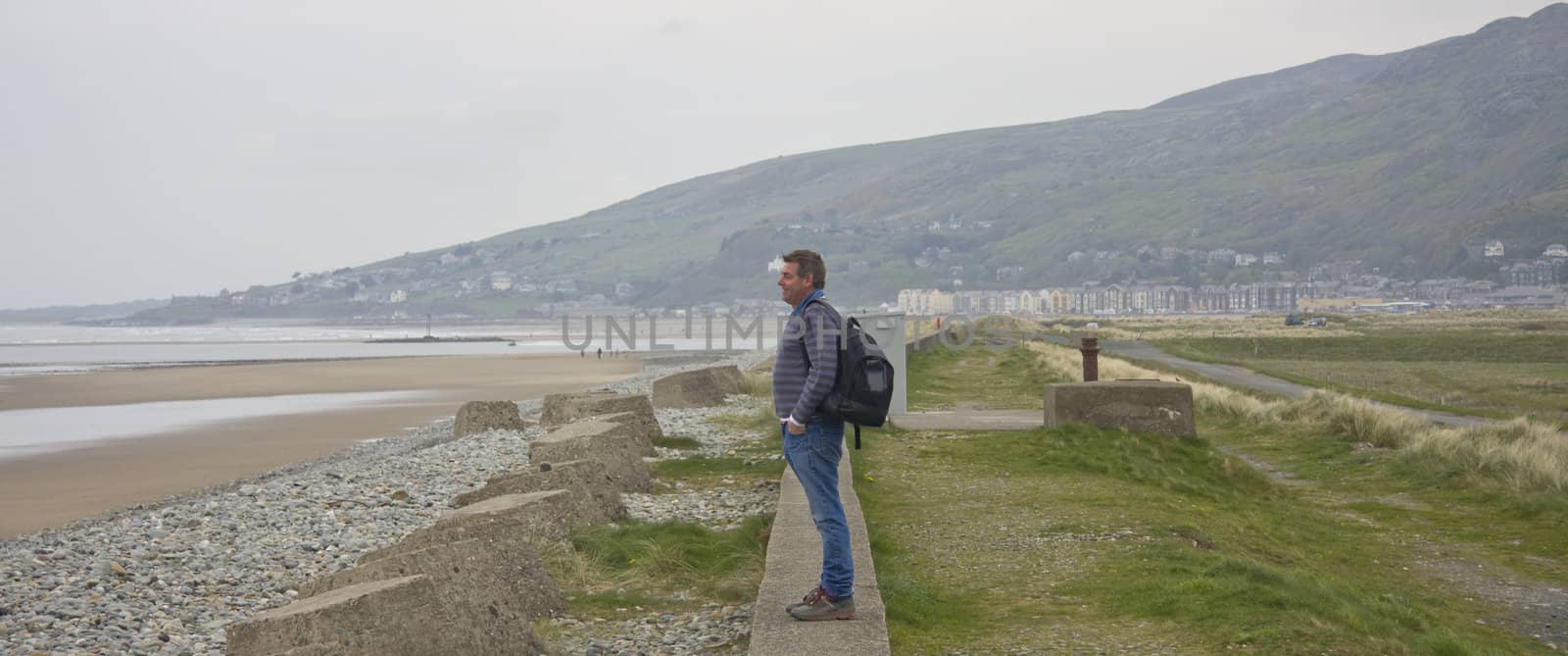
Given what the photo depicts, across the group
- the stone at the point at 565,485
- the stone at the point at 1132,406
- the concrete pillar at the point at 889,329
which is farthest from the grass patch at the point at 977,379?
the stone at the point at 565,485

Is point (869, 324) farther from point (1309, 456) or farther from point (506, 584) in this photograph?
point (506, 584)

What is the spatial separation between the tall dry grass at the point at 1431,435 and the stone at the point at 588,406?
8.84 metres

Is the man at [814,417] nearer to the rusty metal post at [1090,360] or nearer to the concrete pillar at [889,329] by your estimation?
the concrete pillar at [889,329]

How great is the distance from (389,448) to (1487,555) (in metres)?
16.8

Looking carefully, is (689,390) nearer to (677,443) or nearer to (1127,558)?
(677,443)

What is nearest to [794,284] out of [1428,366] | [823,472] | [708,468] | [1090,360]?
[823,472]

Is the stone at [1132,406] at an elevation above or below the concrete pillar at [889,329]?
below

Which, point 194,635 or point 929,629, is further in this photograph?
point 194,635

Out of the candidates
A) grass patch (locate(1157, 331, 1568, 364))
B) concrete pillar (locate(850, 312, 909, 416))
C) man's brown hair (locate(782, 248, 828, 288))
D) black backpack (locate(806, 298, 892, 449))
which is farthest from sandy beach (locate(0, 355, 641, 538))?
grass patch (locate(1157, 331, 1568, 364))

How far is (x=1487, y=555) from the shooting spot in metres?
10.3

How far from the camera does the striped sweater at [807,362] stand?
6.15 m

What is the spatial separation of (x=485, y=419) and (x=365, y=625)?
14801mm

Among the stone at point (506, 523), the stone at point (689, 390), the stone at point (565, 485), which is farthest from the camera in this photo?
the stone at point (689, 390)

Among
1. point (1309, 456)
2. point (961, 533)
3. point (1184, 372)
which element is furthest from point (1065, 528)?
point (1184, 372)
